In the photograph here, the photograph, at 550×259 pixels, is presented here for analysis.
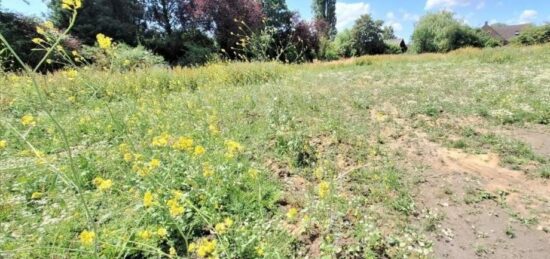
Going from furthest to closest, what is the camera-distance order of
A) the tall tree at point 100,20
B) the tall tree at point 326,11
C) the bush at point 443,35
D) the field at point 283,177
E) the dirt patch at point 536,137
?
the tall tree at point 326,11 < the bush at point 443,35 < the tall tree at point 100,20 < the dirt patch at point 536,137 < the field at point 283,177

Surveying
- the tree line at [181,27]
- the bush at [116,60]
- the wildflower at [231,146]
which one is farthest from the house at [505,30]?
the wildflower at [231,146]

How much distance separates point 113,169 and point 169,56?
16838 mm

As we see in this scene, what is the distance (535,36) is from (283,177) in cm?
3159

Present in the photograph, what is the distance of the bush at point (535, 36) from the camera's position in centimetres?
2534

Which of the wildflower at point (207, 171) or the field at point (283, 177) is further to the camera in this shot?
the wildflower at point (207, 171)

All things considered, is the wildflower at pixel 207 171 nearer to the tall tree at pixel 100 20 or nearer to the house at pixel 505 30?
the tall tree at pixel 100 20

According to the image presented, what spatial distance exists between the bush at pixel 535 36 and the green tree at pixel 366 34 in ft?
36.8

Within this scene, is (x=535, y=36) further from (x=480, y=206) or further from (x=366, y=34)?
(x=480, y=206)

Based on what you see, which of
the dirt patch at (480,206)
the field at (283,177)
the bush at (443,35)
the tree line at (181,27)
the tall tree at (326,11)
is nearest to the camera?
the field at (283,177)

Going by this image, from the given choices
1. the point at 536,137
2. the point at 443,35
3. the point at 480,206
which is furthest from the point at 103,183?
the point at 443,35

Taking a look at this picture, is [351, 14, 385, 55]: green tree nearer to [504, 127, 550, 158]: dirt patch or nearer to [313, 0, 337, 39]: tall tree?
[313, 0, 337, 39]: tall tree

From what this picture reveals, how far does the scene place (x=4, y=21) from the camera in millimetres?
13211

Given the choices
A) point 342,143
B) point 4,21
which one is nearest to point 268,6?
point 4,21

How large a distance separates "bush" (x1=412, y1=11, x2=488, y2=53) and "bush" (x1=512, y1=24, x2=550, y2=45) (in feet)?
8.55
